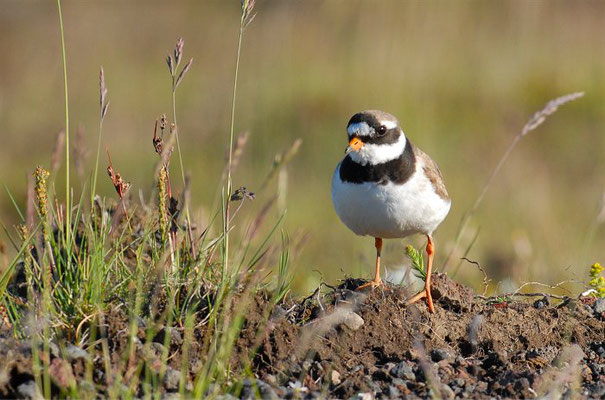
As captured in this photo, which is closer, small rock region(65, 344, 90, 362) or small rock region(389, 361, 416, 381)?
small rock region(65, 344, 90, 362)

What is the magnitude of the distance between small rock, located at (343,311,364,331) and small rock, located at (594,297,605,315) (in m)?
1.18

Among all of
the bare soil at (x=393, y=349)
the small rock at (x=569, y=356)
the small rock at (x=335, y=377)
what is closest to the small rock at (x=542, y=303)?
the bare soil at (x=393, y=349)

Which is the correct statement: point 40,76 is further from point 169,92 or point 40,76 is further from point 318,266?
point 318,266

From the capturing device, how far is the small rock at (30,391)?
3.18 metres

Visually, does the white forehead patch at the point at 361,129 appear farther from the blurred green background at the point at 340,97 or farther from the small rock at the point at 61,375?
the blurred green background at the point at 340,97

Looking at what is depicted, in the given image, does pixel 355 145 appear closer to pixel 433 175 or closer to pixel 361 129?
pixel 361 129

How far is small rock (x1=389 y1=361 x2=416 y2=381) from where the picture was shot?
145 inches

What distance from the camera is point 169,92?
461 inches

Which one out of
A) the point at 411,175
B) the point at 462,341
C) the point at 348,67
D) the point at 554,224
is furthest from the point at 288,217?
the point at 462,341

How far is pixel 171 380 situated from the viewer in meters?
3.43

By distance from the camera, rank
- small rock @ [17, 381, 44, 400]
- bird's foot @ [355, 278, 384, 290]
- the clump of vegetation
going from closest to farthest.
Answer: small rock @ [17, 381, 44, 400]
the clump of vegetation
bird's foot @ [355, 278, 384, 290]

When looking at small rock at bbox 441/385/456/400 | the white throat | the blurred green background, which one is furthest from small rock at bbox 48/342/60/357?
the blurred green background

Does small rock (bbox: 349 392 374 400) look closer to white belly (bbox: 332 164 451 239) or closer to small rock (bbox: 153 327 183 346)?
small rock (bbox: 153 327 183 346)

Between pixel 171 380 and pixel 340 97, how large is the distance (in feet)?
24.9
